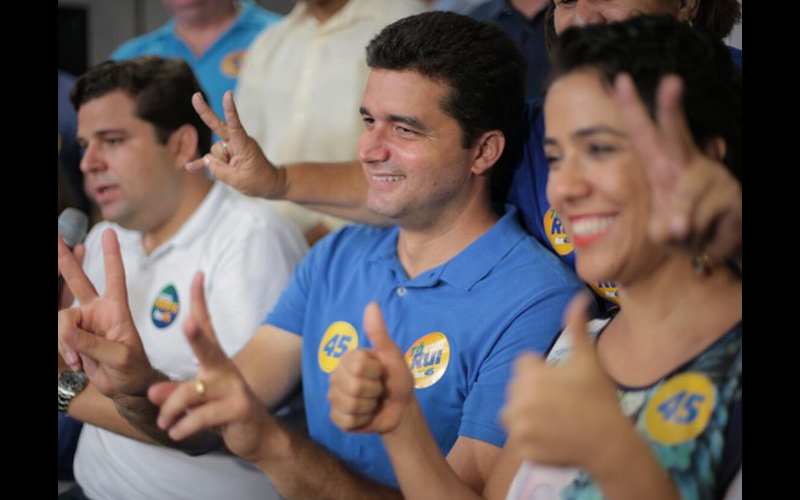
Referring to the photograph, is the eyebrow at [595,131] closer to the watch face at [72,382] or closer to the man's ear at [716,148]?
the man's ear at [716,148]

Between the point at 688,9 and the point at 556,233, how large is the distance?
42 centimetres

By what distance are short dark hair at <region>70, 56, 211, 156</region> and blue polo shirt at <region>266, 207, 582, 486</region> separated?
22.8 inches

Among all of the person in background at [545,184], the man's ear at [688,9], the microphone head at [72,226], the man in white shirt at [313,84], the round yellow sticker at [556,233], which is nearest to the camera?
the person in background at [545,184]

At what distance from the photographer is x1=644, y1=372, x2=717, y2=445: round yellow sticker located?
1054 mm

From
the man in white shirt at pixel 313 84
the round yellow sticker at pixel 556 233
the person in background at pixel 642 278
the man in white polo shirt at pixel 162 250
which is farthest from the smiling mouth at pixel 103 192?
the person in background at pixel 642 278

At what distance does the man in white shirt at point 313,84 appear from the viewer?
2.38 metres

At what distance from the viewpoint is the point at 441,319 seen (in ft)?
5.36

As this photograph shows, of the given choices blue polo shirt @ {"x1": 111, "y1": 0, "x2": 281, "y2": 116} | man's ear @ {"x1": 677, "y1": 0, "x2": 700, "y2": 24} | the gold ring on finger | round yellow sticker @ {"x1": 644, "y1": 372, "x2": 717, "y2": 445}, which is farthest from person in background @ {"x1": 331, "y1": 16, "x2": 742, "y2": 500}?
blue polo shirt @ {"x1": 111, "y1": 0, "x2": 281, "y2": 116}

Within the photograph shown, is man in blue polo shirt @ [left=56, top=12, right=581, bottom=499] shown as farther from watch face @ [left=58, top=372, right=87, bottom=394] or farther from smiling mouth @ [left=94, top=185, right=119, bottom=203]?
smiling mouth @ [left=94, top=185, right=119, bottom=203]

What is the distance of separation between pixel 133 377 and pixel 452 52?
2.27ft

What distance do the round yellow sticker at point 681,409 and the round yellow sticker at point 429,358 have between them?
0.52 m

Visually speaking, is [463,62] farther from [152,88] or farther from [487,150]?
[152,88]
